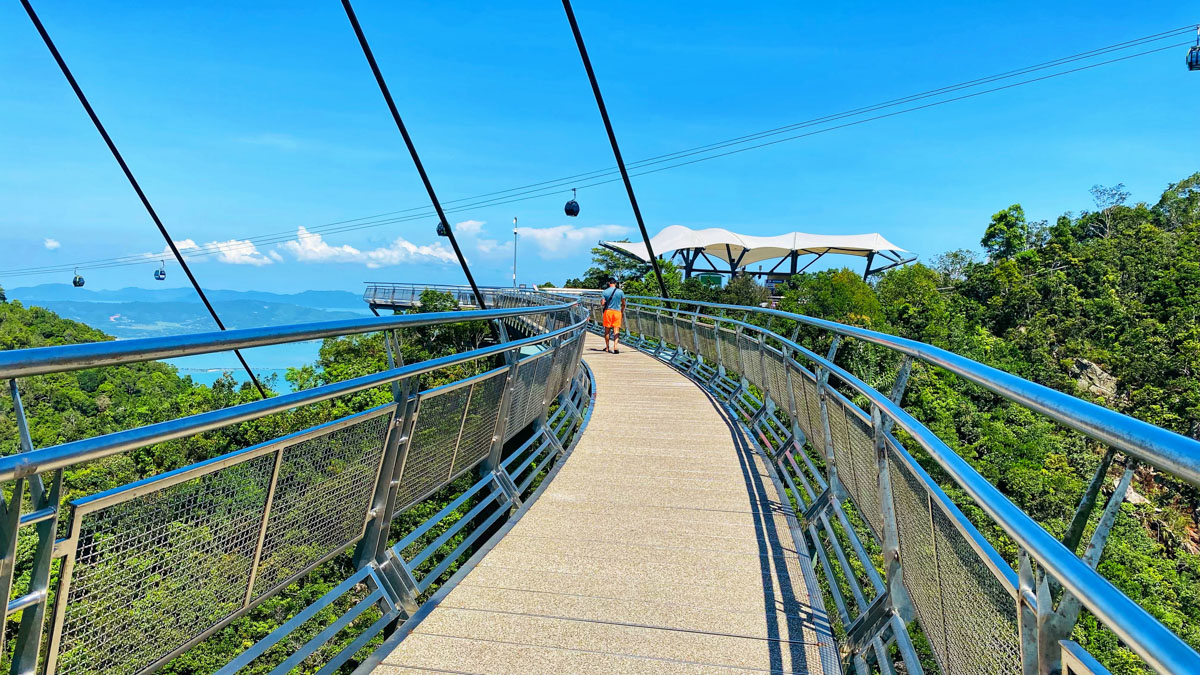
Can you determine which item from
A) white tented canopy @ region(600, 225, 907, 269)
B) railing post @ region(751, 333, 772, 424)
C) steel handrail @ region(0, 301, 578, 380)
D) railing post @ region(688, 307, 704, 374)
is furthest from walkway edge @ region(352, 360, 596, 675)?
white tented canopy @ region(600, 225, 907, 269)

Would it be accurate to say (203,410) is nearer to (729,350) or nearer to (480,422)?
(729,350)

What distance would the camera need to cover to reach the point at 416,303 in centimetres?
5288

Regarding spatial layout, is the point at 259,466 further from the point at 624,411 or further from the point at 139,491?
the point at 624,411

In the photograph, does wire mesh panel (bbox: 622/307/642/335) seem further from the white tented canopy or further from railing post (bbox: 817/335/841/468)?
the white tented canopy

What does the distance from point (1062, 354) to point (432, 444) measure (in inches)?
2410

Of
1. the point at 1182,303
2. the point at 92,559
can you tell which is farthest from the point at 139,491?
the point at 1182,303

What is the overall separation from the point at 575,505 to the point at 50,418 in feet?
176

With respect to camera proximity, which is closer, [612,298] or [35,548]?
[35,548]

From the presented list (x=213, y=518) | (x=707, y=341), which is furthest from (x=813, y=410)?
(x=707, y=341)

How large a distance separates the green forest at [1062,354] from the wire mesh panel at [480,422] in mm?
21821

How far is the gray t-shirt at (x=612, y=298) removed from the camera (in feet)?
52.1

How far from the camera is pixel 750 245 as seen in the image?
7650 centimetres

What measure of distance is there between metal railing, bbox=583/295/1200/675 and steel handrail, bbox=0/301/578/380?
186cm

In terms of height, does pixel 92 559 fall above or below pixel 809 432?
above
